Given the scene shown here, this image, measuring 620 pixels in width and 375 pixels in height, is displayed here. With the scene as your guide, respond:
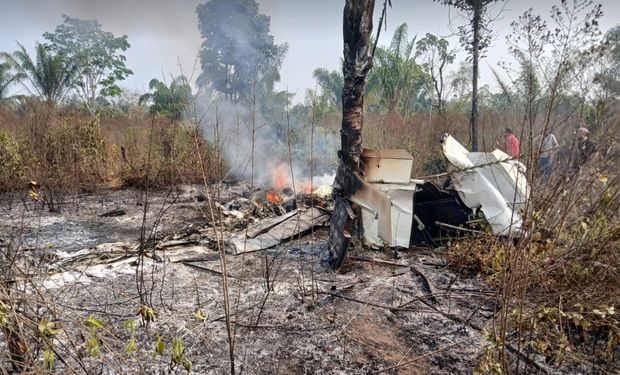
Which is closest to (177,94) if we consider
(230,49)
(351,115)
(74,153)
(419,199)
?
(351,115)

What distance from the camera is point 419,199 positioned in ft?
17.5

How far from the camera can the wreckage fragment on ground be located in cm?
455

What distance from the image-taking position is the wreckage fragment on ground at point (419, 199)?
455 centimetres

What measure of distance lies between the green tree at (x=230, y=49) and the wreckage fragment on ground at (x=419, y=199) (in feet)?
39.2

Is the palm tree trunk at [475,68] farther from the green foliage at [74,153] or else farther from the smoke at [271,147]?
the green foliage at [74,153]

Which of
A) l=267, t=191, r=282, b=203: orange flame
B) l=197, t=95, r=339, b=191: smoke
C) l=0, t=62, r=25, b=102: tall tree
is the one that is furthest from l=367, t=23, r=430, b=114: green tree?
l=0, t=62, r=25, b=102: tall tree

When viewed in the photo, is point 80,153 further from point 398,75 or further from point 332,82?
point 332,82

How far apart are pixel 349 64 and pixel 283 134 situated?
1100 centimetres

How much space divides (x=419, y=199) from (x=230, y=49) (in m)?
13.8

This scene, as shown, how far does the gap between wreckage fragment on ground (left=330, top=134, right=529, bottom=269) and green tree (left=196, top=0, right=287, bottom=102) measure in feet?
39.2

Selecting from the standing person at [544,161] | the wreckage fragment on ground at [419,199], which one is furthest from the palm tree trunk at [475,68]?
the wreckage fragment on ground at [419,199]

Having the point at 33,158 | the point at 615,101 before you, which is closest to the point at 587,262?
the point at 615,101

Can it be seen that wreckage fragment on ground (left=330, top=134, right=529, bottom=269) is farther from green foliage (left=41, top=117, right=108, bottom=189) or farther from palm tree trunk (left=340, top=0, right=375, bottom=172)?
green foliage (left=41, top=117, right=108, bottom=189)

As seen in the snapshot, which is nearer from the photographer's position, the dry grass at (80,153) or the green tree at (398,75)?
the dry grass at (80,153)
